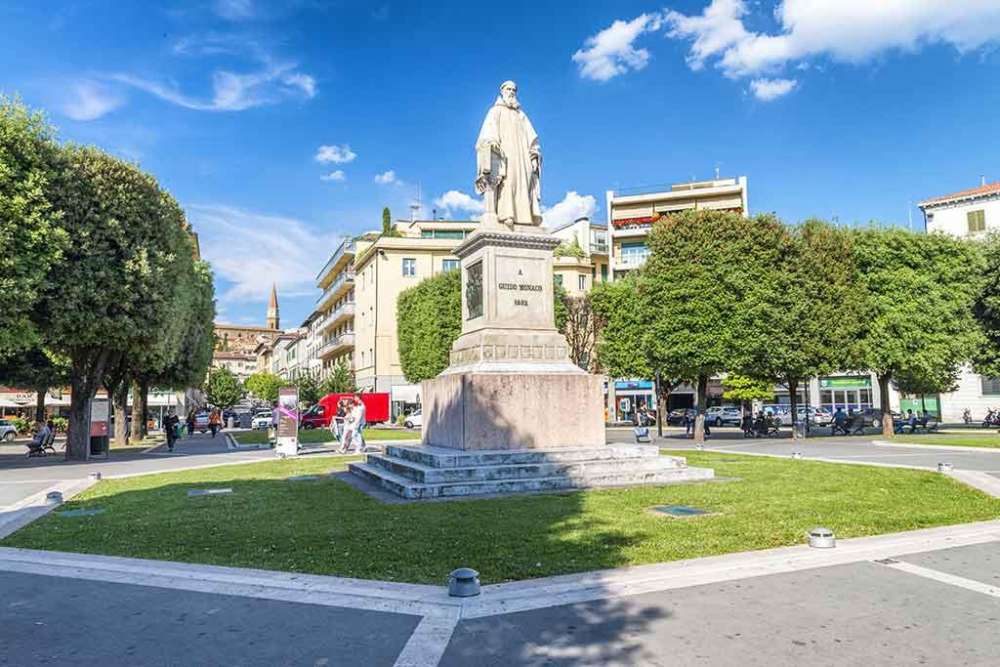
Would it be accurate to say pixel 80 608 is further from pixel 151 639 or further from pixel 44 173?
pixel 44 173

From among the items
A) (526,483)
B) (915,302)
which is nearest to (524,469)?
(526,483)

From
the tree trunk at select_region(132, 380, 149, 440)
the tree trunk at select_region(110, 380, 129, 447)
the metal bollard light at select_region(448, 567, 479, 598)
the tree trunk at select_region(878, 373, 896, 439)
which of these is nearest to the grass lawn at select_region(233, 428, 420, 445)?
the tree trunk at select_region(110, 380, 129, 447)

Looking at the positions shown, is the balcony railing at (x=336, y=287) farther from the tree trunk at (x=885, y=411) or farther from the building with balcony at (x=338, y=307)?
the tree trunk at (x=885, y=411)

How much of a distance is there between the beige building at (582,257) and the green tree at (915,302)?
24.7 meters

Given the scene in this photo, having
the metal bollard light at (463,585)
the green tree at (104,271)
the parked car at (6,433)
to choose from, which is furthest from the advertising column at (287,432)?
the parked car at (6,433)

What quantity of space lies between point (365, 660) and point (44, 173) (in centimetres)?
2228

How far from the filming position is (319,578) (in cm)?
586

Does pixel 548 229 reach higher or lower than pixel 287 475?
higher

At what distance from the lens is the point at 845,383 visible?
5838 centimetres

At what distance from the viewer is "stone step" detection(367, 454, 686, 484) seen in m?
10.8

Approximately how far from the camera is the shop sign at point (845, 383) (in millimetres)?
57688

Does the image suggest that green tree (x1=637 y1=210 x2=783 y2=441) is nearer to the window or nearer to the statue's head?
the statue's head

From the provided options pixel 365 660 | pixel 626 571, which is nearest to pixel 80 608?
pixel 365 660

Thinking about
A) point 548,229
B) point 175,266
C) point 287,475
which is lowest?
point 287,475
